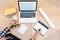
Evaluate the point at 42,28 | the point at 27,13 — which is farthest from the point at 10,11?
the point at 42,28

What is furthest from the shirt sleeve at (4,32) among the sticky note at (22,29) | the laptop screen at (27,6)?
the laptop screen at (27,6)


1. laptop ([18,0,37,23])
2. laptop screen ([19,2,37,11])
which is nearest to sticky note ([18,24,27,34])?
laptop ([18,0,37,23])

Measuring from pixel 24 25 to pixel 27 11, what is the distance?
0.13 m

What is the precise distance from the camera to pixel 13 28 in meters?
1.58

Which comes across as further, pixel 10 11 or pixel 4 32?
pixel 10 11

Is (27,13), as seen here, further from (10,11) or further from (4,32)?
(4,32)

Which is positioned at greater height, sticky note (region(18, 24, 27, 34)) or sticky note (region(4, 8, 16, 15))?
sticky note (region(4, 8, 16, 15))

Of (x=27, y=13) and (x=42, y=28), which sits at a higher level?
(x=27, y=13)

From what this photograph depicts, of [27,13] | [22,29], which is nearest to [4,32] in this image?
[22,29]

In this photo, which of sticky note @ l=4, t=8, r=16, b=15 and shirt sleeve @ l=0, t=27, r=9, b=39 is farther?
sticky note @ l=4, t=8, r=16, b=15

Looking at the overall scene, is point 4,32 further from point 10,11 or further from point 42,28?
point 42,28

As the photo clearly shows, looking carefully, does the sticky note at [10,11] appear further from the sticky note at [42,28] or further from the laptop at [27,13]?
the sticky note at [42,28]

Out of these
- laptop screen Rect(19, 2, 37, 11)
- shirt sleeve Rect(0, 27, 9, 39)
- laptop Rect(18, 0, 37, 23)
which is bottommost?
shirt sleeve Rect(0, 27, 9, 39)

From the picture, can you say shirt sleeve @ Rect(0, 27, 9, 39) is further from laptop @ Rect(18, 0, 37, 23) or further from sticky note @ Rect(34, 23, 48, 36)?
sticky note @ Rect(34, 23, 48, 36)
